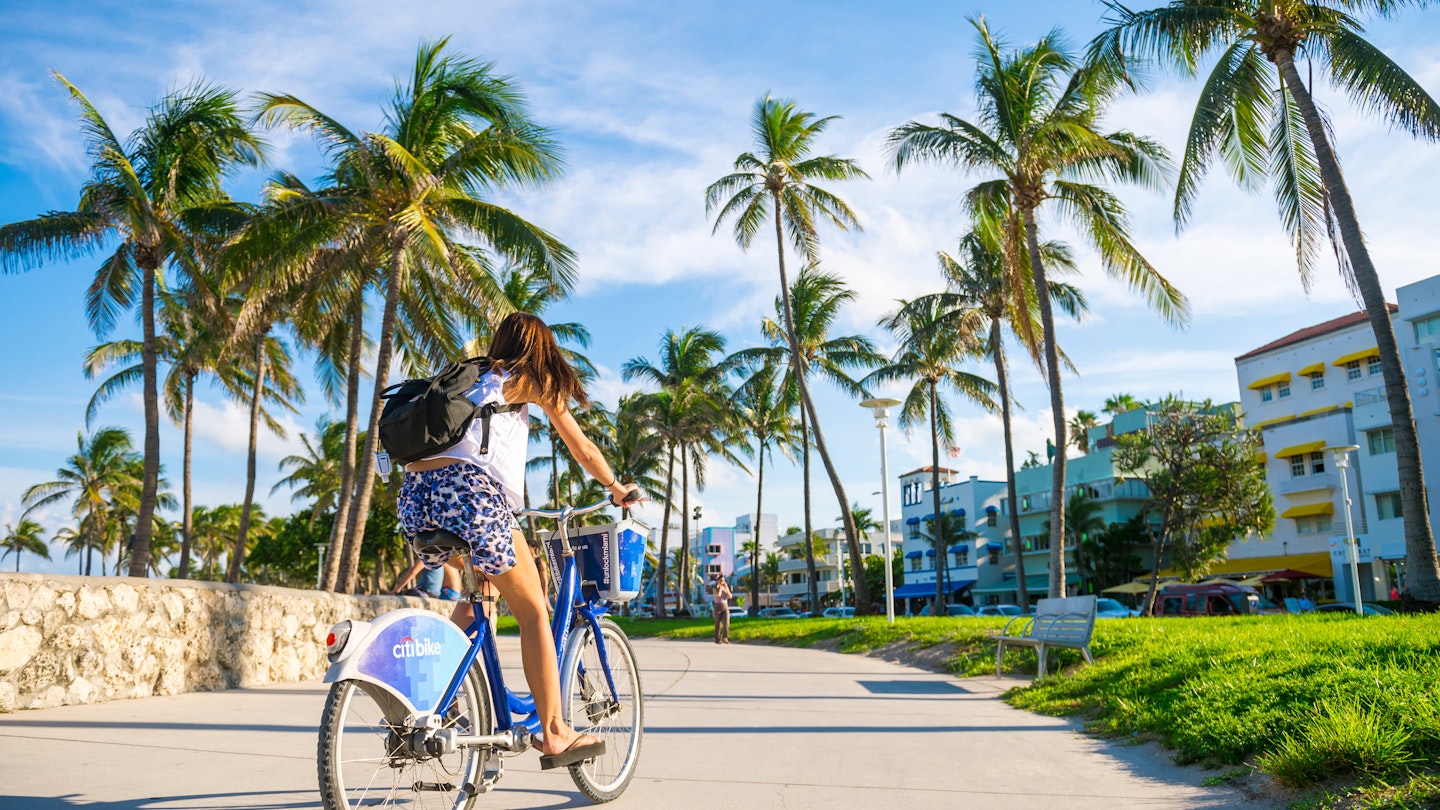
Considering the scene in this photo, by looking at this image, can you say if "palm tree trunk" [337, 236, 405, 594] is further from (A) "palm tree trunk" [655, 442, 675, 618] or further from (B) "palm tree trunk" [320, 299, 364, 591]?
(A) "palm tree trunk" [655, 442, 675, 618]

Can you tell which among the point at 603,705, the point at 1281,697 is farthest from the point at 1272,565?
the point at 603,705

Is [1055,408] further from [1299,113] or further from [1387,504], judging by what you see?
[1387,504]

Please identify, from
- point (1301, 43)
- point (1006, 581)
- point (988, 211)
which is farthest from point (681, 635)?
point (1006, 581)

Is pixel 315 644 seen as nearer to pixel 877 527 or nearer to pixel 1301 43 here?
pixel 1301 43

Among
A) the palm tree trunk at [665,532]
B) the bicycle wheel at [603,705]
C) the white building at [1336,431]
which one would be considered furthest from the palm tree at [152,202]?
the white building at [1336,431]

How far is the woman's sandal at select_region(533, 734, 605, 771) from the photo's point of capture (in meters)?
3.29

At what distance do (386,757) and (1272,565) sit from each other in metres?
50.8

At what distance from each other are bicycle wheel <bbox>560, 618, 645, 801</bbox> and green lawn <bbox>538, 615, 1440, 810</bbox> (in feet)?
9.07

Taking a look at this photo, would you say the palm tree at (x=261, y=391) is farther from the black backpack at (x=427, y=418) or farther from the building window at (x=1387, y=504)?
the building window at (x=1387, y=504)

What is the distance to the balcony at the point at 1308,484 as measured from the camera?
42.5 metres

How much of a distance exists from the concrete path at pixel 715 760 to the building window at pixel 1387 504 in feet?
133

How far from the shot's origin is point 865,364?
35.3 meters

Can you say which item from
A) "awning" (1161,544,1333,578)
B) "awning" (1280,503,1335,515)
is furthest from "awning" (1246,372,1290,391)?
"awning" (1161,544,1333,578)

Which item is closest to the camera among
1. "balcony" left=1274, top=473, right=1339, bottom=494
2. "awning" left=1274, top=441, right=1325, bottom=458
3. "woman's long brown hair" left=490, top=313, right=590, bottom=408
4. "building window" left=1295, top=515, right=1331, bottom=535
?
"woman's long brown hair" left=490, top=313, right=590, bottom=408
